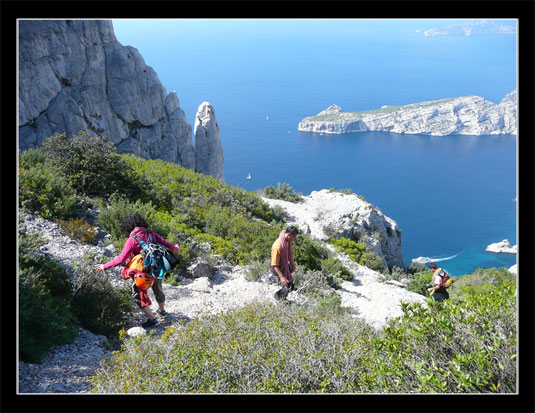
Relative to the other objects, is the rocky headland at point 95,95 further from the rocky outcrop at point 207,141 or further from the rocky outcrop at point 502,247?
the rocky outcrop at point 502,247

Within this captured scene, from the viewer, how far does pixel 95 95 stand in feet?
124

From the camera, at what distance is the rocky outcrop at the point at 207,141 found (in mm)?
44250

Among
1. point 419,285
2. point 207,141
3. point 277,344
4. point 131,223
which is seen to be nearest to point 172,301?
point 131,223

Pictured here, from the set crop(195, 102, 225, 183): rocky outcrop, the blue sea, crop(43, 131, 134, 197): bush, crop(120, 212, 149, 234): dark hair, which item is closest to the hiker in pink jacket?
crop(120, 212, 149, 234): dark hair

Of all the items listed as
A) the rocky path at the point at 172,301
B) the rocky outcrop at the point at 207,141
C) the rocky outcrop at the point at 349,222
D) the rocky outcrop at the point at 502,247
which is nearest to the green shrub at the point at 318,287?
the rocky path at the point at 172,301

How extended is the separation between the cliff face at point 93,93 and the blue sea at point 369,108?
396 inches

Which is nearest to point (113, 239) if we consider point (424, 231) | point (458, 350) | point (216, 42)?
point (458, 350)

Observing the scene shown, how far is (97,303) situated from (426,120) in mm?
120042

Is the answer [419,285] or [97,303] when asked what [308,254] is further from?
[97,303]

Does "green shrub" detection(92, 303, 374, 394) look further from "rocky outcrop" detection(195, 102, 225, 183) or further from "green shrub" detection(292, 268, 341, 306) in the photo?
"rocky outcrop" detection(195, 102, 225, 183)

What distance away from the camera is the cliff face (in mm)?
33438

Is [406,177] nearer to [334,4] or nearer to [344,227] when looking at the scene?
[344,227]

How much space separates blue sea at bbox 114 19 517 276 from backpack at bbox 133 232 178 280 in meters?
47.6

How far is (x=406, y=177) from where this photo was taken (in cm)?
8819
